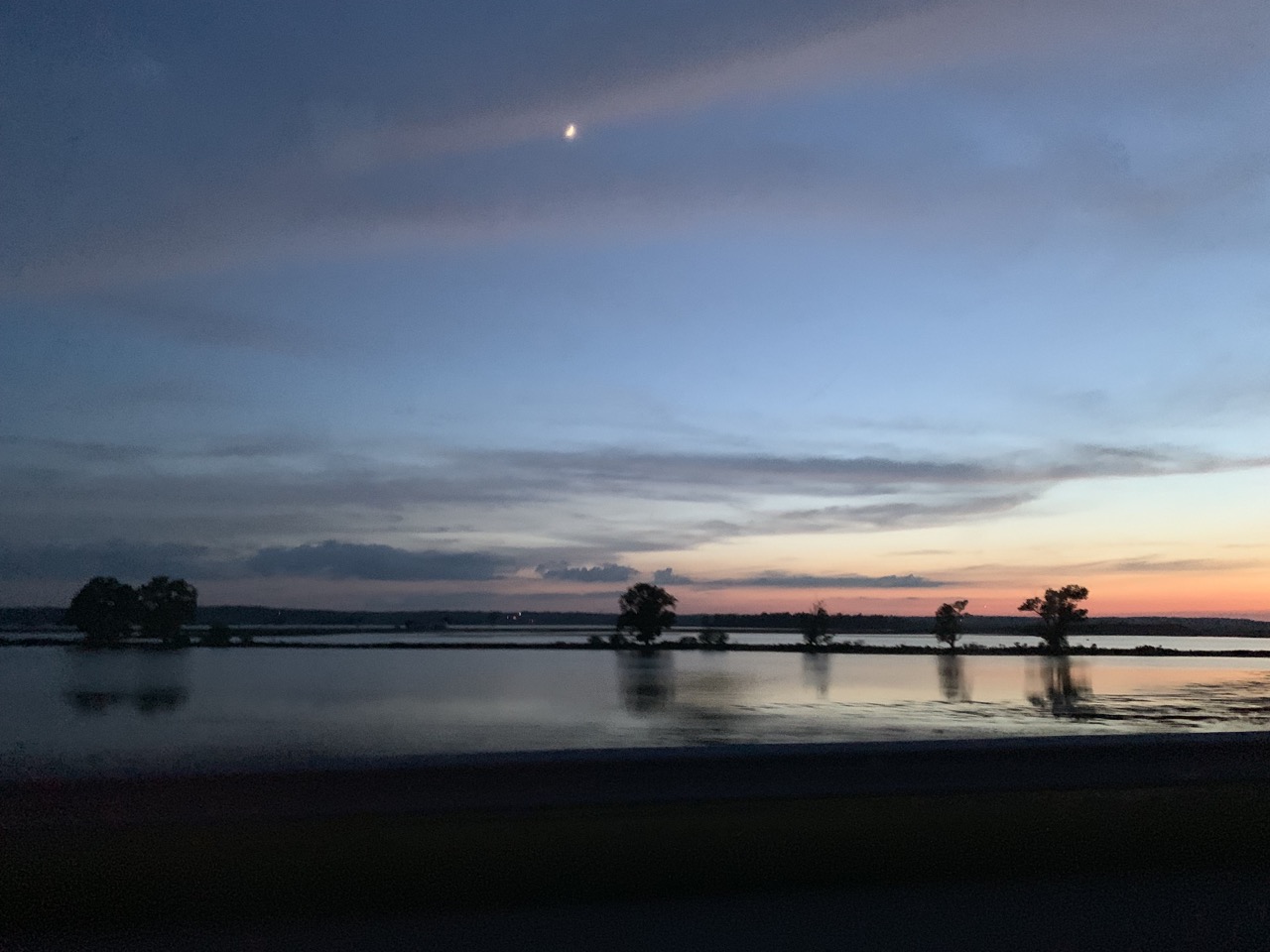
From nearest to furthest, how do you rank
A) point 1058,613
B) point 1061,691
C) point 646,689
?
point 1061,691 < point 646,689 < point 1058,613

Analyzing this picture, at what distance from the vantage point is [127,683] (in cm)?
3875

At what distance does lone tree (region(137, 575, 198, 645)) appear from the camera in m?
84.2

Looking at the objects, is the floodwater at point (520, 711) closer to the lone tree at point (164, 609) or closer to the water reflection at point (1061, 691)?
the water reflection at point (1061, 691)

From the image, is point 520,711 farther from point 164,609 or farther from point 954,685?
point 164,609

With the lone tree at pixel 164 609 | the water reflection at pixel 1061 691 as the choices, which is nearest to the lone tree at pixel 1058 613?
the water reflection at pixel 1061 691

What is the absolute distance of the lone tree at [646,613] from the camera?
A: 3516 inches

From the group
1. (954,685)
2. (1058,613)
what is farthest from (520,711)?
(1058,613)

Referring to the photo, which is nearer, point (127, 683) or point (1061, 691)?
point (1061, 691)

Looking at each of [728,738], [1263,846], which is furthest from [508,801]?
[728,738]

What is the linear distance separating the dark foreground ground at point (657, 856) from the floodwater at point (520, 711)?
698 millimetres

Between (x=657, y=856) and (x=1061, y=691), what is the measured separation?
29053mm

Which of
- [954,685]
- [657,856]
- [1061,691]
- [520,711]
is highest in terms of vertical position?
[657,856]

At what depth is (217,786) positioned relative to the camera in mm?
7102

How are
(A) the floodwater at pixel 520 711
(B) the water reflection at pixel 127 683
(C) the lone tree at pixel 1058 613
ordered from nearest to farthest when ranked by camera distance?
(A) the floodwater at pixel 520 711 → (B) the water reflection at pixel 127 683 → (C) the lone tree at pixel 1058 613
